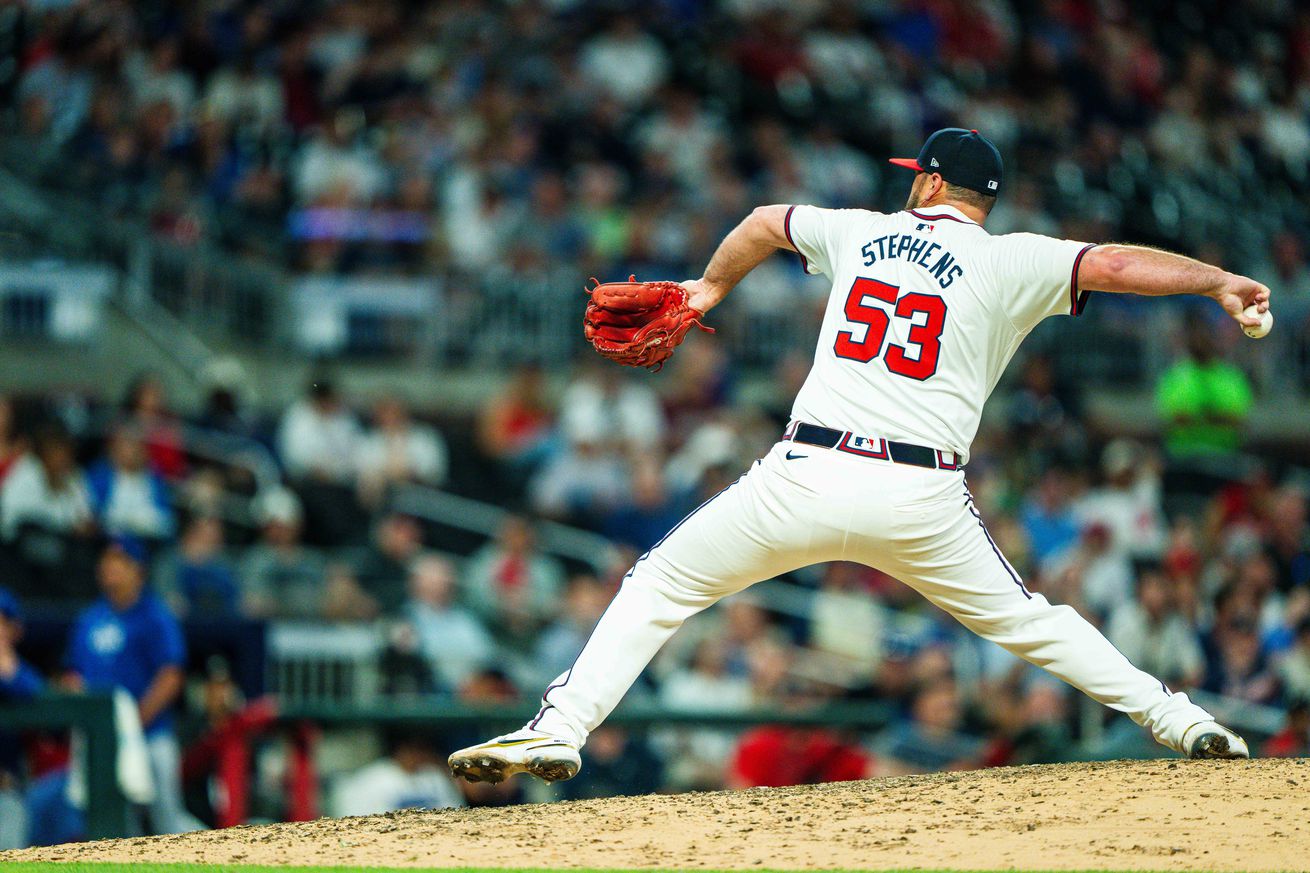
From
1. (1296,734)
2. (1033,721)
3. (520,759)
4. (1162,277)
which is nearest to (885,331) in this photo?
(1162,277)

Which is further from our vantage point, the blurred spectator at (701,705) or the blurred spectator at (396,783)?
the blurred spectator at (701,705)

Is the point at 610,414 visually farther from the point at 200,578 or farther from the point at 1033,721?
the point at 1033,721

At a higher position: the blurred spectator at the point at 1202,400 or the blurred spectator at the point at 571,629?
the blurred spectator at the point at 1202,400

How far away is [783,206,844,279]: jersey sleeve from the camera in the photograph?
16.8ft

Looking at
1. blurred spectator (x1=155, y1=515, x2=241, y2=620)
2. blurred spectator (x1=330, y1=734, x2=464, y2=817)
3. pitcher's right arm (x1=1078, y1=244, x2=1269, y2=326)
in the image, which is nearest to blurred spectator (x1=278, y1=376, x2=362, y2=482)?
blurred spectator (x1=155, y1=515, x2=241, y2=620)

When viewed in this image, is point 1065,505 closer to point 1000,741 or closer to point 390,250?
point 1000,741

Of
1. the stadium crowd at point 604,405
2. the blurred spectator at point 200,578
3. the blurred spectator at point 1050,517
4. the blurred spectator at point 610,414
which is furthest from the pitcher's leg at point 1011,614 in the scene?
the blurred spectator at point 610,414

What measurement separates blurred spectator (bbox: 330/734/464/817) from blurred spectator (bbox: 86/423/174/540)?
97.1 inches

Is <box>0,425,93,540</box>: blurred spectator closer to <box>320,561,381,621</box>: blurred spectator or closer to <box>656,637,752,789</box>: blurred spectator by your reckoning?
<box>320,561,381,621</box>: blurred spectator

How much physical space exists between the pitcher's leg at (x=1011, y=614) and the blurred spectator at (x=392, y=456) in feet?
21.8

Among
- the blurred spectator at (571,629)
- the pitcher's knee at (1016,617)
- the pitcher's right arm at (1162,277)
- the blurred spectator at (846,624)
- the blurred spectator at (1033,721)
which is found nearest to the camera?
the pitcher's right arm at (1162,277)

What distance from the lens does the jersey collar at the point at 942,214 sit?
198 inches

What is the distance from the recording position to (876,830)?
4.98 metres

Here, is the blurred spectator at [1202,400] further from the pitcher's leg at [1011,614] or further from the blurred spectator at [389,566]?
the pitcher's leg at [1011,614]
